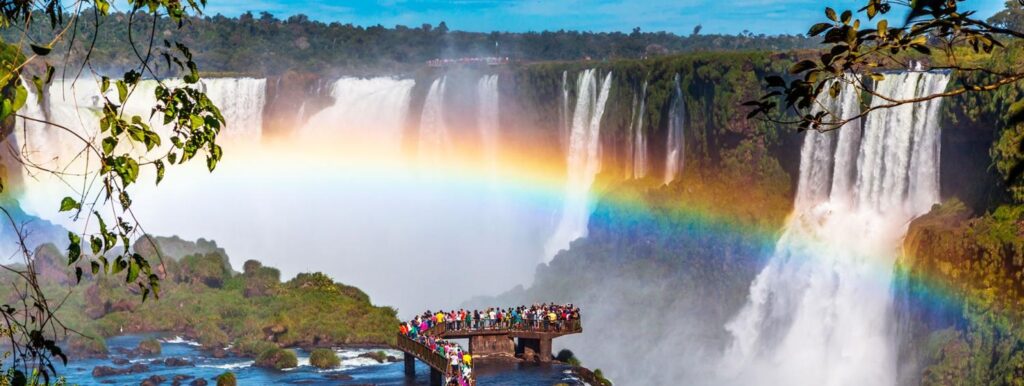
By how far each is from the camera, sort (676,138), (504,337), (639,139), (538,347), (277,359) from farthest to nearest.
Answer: (639,139) → (676,138) → (277,359) → (538,347) → (504,337)

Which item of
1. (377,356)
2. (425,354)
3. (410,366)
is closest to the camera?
(425,354)

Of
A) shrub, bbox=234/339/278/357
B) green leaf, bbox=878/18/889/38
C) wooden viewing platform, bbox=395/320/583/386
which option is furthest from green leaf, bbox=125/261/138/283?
shrub, bbox=234/339/278/357

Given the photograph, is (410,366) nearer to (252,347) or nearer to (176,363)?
(176,363)

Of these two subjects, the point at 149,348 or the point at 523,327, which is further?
the point at 149,348

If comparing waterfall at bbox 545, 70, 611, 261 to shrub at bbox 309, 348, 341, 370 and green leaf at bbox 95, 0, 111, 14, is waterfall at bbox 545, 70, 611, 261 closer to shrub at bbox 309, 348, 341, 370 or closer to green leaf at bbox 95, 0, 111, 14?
shrub at bbox 309, 348, 341, 370

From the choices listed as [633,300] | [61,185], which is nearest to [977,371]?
[633,300]

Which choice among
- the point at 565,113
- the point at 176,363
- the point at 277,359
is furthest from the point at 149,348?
the point at 565,113
